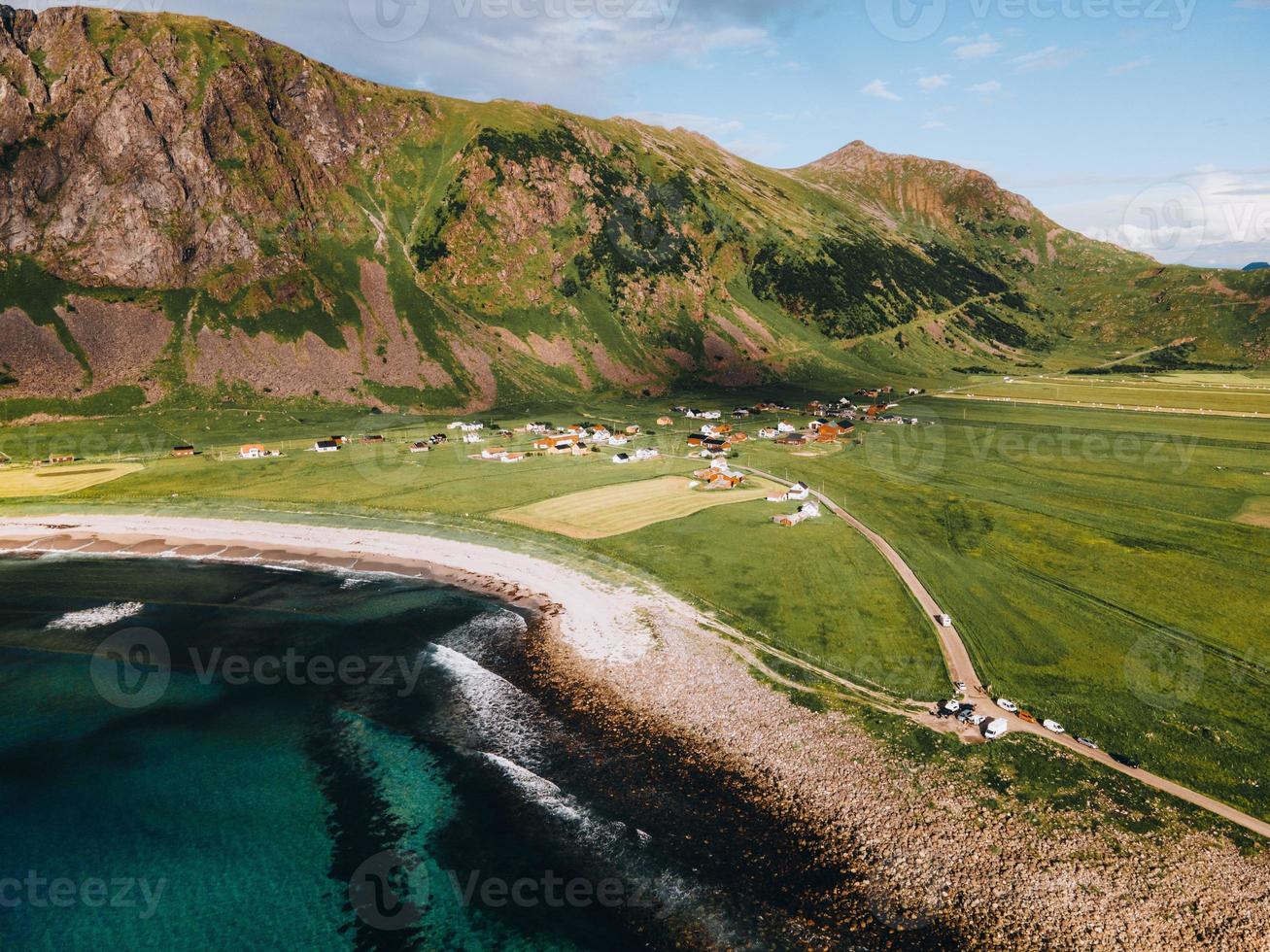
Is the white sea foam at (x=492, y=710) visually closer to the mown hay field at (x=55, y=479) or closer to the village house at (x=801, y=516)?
the village house at (x=801, y=516)

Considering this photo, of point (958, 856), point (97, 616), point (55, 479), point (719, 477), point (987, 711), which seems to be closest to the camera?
point (958, 856)

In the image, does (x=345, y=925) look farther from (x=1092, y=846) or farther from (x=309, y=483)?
(x=309, y=483)

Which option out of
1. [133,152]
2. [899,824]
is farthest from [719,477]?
[133,152]

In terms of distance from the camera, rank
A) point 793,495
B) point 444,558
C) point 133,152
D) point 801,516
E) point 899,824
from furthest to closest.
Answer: point 133,152 < point 793,495 < point 801,516 < point 444,558 < point 899,824

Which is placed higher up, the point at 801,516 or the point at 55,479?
the point at 55,479

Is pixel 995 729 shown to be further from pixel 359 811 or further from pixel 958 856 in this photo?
pixel 359 811

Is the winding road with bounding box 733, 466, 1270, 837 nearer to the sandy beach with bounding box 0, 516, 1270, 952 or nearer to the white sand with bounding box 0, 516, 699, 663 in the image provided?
the sandy beach with bounding box 0, 516, 1270, 952
